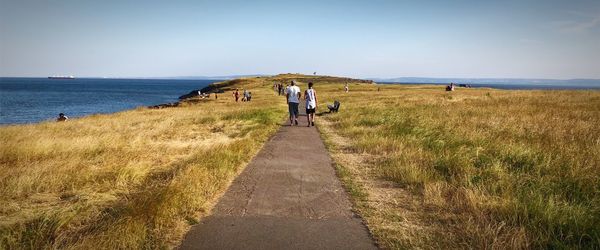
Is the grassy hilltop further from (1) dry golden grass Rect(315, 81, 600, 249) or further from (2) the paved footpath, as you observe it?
(2) the paved footpath

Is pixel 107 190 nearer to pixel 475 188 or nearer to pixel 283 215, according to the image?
pixel 283 215

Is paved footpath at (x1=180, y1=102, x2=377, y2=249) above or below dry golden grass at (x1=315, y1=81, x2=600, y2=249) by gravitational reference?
below

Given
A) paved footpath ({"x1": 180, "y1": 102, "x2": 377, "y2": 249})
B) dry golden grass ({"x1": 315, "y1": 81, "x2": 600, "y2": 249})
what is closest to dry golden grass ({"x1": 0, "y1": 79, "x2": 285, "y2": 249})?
paved footpath ({"x1": 180, "y1": 102, "x2": 377, "y2": 249})

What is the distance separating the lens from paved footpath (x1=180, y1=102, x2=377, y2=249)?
4.52 metres

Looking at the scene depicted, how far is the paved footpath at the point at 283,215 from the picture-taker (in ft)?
14.8

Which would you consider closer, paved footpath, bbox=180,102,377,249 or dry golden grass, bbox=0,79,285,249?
paved footpath, bbox=180,102,377,249

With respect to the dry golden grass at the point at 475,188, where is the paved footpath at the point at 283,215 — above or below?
below

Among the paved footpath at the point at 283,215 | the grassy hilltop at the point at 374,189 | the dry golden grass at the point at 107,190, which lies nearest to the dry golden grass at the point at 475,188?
the grassy hilltop at the point at 374,189

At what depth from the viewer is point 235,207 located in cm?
578

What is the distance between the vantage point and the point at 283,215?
17.9 feet

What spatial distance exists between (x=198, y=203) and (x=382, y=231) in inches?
114

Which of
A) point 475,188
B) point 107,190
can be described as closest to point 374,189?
point 475,188

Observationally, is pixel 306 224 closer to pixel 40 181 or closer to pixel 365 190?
pixel 365 190

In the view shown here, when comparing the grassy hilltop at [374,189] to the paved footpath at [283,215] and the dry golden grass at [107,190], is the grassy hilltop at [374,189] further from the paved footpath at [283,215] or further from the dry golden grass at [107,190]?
the paved footpath at [283,215]
